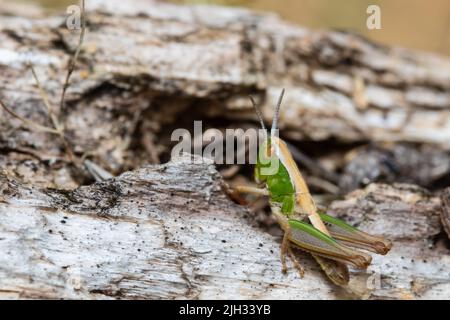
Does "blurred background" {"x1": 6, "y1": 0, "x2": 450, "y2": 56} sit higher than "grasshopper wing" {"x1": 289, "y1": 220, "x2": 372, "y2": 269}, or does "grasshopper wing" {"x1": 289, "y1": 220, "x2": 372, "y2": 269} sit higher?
"blurred background" {"x1": 6, "y1": 0, "x2": 450, "y2": 56}

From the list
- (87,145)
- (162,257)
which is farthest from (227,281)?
(87,145)

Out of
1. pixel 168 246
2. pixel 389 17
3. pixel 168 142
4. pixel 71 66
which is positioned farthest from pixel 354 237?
pixel 389 17

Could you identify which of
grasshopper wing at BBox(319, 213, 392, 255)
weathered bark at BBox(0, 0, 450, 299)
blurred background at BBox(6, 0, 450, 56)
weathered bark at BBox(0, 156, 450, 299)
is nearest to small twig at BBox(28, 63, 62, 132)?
weathered bark at BBox(0, 0, 450, 299)

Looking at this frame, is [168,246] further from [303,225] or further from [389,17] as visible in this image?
[389,17]

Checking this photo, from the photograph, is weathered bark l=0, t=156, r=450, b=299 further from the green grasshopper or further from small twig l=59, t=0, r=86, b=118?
small twig l=59, t=0, r=86, b=118

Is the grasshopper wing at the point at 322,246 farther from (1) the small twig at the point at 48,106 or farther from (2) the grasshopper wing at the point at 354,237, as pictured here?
(1) the small twig at the point at 48,106
